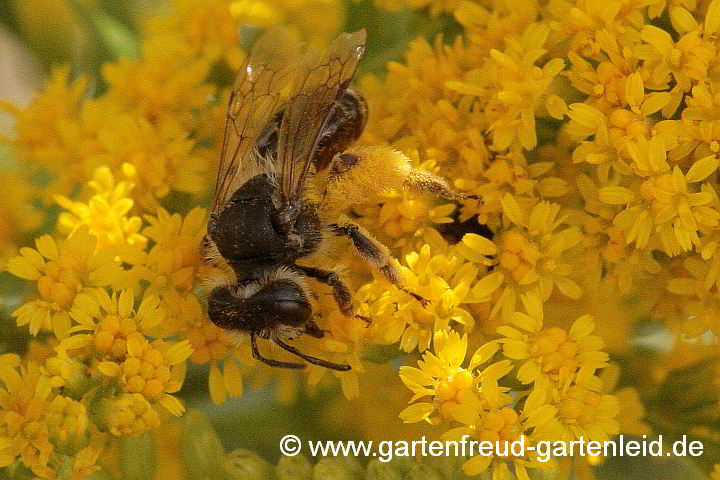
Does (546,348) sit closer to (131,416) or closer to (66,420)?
(131,416)

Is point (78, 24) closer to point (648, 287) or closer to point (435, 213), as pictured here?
point (435, 213)

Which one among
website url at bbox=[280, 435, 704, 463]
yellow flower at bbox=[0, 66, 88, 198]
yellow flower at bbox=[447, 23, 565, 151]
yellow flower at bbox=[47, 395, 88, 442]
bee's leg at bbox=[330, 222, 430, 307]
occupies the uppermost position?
yellow flower at bbox=[0, 66, 88, 198]

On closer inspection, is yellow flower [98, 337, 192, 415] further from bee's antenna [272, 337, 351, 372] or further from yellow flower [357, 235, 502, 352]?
yellow flower [357, 235, 502, 352]

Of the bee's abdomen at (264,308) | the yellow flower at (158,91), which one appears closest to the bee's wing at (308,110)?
the bee's abdomen at (264,308)

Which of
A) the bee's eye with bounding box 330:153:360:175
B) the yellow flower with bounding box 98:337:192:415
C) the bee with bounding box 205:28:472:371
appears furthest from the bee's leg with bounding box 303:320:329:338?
the bee's eye with bounding box 330:153:360:175

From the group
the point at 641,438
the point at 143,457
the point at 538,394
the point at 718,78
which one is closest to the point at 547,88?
the point at 718,78

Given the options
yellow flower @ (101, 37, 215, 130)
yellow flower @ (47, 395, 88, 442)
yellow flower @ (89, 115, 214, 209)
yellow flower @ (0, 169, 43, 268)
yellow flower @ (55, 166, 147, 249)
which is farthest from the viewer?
yellow flower @ (0, 169, 43, 268)

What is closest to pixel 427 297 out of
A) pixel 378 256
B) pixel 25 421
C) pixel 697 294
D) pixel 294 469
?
pixel 378 256
